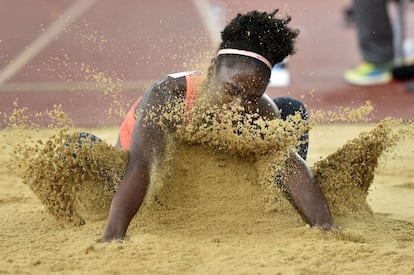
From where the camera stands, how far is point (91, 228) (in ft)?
11.4

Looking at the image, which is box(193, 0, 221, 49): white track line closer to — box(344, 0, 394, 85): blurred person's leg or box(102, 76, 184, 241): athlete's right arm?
box(344, 0, 394, 85): blurred person's leg

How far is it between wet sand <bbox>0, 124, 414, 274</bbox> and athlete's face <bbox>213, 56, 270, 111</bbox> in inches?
15.9

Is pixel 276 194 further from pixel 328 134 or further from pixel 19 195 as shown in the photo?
pixel 328 134

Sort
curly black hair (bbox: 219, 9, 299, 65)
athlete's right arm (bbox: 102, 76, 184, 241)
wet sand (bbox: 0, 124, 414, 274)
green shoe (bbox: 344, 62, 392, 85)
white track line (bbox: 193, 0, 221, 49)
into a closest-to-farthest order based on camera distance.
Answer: wet sand (bbox: 0, 124, 414, 274) < athlete's right arm (bbox: 102, 76, 184, 241) < curly black hair (bbox: 219, 9, 299, 65) < green shoe (bbox: 344, 62, 392, 85) < white track line (bbox: 193, 0, 221, 49)

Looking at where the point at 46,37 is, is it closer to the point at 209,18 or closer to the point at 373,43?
the point at 209,18

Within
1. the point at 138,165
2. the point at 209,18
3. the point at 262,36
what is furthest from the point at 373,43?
the point at 138,165

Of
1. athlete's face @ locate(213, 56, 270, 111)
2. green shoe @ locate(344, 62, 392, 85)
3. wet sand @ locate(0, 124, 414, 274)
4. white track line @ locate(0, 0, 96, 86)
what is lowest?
wet sand @ locate(0, 124, 414, 274)

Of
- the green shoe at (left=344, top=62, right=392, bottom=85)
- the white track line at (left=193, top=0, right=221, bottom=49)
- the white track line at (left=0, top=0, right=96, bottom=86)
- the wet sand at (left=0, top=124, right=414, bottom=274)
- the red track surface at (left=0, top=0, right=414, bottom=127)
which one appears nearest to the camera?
the wet sand at (left=0, top=124, right=414, bottom=274)

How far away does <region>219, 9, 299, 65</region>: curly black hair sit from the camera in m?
3.49

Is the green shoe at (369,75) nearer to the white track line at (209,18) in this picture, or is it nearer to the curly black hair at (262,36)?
the white track line at (209,18)

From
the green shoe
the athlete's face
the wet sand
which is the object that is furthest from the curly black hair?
the green shoe

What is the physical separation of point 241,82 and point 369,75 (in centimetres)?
460

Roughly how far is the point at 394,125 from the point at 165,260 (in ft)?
4.48

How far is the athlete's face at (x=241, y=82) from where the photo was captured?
11.0ft
